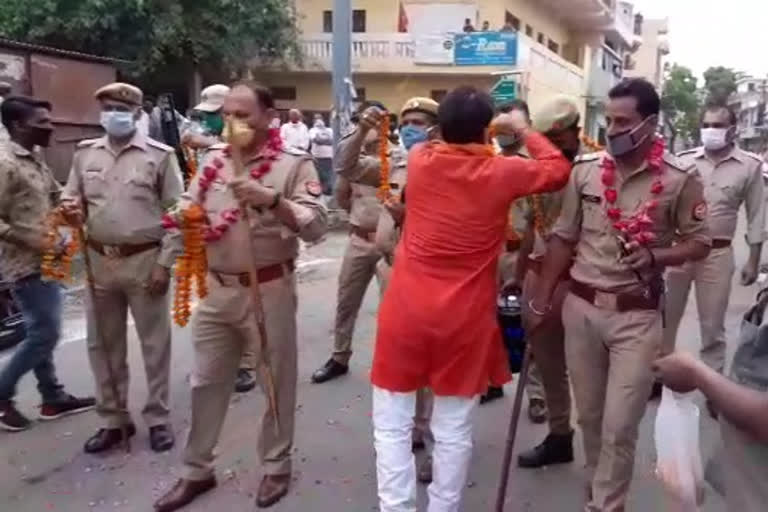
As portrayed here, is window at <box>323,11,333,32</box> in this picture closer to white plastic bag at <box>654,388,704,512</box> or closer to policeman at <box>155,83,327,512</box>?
policeman at <box>155,83,327,512</box>

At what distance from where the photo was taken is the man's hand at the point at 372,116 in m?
4.70

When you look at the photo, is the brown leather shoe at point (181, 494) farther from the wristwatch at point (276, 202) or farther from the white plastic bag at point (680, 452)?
the white plastic bag at point (680, 452)

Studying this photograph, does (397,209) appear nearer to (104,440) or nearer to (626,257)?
(626,257)

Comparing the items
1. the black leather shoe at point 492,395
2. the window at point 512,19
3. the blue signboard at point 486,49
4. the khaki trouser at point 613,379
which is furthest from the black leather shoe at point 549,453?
the window at point 512,19

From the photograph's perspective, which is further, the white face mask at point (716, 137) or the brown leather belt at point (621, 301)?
the white face mask at point (716, 137)

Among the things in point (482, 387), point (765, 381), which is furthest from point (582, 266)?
point (765, 381)

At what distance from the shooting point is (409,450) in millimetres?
3572

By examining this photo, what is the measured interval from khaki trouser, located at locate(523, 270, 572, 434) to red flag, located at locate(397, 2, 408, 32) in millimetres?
23263

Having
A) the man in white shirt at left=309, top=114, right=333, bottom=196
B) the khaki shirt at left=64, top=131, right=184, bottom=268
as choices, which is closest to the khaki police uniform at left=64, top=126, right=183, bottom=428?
the khaki shirt at left=64, top=131, right=184, bottom=268

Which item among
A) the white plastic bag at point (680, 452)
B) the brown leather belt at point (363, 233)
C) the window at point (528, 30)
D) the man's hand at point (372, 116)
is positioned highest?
the window at point (528, 30)

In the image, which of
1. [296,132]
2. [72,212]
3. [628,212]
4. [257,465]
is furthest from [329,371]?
[296,132]

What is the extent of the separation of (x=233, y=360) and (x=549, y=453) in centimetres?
178

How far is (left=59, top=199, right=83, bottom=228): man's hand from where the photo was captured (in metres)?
Result: 4.48

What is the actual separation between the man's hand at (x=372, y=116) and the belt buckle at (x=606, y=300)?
1.70 m
